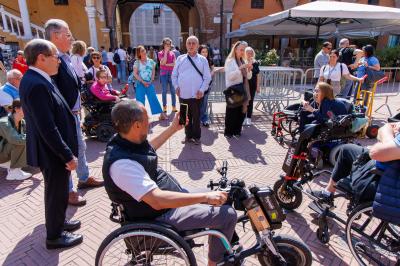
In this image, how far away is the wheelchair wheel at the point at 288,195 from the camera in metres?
3.23

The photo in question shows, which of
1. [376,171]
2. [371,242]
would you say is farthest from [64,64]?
[371,242]

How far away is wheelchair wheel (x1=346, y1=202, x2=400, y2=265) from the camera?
2344 mm

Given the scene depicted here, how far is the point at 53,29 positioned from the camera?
294 cm

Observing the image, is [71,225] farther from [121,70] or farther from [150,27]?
[150,27]

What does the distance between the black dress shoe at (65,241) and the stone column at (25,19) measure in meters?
15.5

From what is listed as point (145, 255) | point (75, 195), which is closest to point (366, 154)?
point (145, 255)


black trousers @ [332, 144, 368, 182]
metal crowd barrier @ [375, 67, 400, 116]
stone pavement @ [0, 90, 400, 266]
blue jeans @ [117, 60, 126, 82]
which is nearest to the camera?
stone pavement @ [0, 90, 400, 266]

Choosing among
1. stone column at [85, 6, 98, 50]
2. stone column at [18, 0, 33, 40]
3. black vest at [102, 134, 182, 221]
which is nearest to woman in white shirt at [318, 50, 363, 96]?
black vest at [102, 134, 182, 221]

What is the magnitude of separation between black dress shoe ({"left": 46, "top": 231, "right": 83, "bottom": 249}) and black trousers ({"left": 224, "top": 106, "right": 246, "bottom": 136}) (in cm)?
372

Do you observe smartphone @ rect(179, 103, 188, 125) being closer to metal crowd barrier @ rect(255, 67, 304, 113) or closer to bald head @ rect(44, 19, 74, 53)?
bald head @ rect(44, 19, 74, 53)

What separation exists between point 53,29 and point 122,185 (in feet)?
6.73

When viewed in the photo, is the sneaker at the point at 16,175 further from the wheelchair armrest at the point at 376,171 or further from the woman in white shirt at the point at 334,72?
the woman in white shirt at the point at 334,72

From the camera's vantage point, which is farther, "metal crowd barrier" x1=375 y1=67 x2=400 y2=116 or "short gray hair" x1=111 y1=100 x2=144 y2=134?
"metal crowd barrier" x1=375 y1=67 x2=400 y2=116

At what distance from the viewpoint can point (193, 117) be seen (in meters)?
5.45
